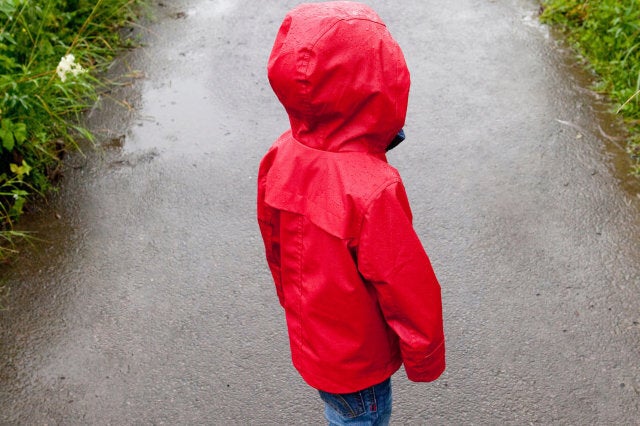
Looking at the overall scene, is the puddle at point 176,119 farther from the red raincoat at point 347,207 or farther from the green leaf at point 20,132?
the red raincoat at point 347,207

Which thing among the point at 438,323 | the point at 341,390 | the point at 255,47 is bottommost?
the point at 255,47

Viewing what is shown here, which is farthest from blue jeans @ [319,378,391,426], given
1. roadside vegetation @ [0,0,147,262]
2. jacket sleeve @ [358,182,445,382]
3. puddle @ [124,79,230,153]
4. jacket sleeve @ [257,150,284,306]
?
puddle @ [124,79,230,153]

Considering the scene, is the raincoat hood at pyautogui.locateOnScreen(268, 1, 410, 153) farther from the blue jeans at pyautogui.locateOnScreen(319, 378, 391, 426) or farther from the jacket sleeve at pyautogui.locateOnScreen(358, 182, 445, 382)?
the blue jeans at pyautogui.locateOnScreen(319, 378, 391, 426)

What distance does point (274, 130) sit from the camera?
14.8 feet

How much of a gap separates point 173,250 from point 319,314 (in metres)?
1.89

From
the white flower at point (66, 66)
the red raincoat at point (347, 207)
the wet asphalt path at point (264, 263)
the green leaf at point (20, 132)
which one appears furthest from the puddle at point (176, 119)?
the red raincoat at point (347, 207)

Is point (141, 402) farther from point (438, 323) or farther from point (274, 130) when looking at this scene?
point (274, 130)

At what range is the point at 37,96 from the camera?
158 inches

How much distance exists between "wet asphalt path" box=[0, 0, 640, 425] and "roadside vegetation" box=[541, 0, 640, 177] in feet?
0.62

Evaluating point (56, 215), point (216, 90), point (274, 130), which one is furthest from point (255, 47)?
point (56, 215)

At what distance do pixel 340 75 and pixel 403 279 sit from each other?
1.83 ft

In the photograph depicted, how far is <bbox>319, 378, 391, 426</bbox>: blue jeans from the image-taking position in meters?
2.11

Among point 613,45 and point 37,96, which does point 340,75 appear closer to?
point 37,96

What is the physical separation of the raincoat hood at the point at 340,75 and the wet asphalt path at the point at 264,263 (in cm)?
141
